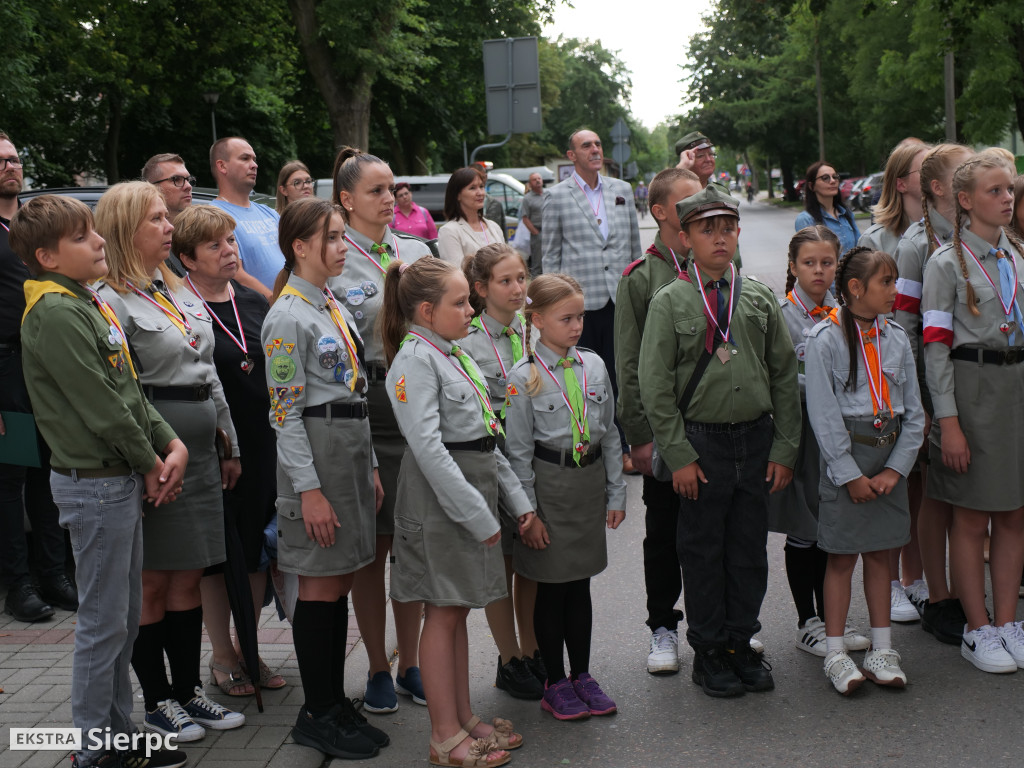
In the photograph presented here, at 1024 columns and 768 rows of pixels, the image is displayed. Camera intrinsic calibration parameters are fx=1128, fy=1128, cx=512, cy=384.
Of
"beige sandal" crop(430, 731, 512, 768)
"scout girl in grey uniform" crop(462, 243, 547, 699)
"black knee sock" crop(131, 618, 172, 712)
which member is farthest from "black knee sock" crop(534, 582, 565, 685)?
"black knee sock" crop(131, 618, 172, 712)

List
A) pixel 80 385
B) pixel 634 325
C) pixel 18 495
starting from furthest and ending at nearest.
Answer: pixel 18 495
pixel 634 325
pixel 80 385

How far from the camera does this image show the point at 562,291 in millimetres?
4332

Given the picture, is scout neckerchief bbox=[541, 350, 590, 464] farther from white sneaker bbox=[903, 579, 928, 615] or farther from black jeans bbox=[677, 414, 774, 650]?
white sneaker bbox=[903, 579, 928, 615]

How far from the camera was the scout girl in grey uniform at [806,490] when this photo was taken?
481 cm

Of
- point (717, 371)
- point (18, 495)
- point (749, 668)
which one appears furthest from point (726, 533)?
point (18, 495)

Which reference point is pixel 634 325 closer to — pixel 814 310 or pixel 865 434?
pixel 814 310

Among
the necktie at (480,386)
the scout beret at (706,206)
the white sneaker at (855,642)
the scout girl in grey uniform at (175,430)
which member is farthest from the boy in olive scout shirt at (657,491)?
the scout girl in grey uniform at (175,430)

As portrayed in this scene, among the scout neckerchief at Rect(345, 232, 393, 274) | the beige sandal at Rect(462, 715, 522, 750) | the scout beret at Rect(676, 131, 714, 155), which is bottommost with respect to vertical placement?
the beige sandal at Rect(462, 715, 522, 750)

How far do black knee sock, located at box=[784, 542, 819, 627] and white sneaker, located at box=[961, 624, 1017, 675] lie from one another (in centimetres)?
65

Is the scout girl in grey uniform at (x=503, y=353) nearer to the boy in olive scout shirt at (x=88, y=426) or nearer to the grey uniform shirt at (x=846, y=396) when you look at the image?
the grey uniform shirt at (x=846, y=396)

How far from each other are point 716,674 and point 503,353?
155 cm

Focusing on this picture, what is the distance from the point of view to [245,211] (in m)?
5.57

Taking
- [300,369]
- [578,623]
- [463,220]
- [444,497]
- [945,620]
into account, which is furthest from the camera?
[463,220]

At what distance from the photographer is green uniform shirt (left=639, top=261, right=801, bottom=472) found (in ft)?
14.4
